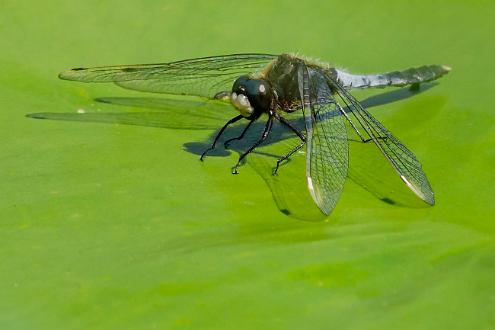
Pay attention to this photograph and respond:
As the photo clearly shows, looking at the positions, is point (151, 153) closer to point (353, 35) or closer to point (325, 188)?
point (325, 188)

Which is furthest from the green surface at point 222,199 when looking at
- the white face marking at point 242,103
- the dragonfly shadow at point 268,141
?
the white face marking at point 242,103

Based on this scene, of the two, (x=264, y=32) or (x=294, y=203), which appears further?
(x=264, y=32)

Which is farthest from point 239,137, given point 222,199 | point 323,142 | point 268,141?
point 222,199

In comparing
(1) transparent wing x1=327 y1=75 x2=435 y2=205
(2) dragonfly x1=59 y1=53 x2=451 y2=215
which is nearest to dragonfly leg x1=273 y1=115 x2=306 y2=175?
(2) dragonfly x1=59 y1=53 x2=451 y2=215

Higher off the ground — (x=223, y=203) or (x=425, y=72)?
(x=425, y=72)

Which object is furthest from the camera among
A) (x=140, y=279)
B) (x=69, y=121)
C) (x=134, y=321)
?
(x=69, y=121)

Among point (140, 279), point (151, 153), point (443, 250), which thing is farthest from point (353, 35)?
point (140, 279)
